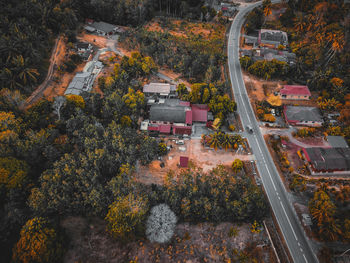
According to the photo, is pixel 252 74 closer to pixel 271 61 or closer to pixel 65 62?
pixel 271 61

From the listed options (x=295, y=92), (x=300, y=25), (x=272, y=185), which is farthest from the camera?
(x=300, y=25)

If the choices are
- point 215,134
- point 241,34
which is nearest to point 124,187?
point 215,134

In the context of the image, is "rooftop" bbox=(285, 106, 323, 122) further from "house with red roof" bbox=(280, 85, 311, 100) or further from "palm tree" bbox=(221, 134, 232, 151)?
"palm tree" bbox=(221, 134, 232, 151)

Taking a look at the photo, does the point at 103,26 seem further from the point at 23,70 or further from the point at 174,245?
the point at 174,245

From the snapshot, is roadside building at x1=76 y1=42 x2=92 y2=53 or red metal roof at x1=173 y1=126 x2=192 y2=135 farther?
roadside building at x1=76 y1=42 x2=92 y2=53

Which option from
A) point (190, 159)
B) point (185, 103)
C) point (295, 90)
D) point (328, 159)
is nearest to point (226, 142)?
point (190, 159)

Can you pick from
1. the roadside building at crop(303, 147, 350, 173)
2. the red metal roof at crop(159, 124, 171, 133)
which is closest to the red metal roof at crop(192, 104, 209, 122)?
the red metal roof at crop(159, 124, 171, 133)
